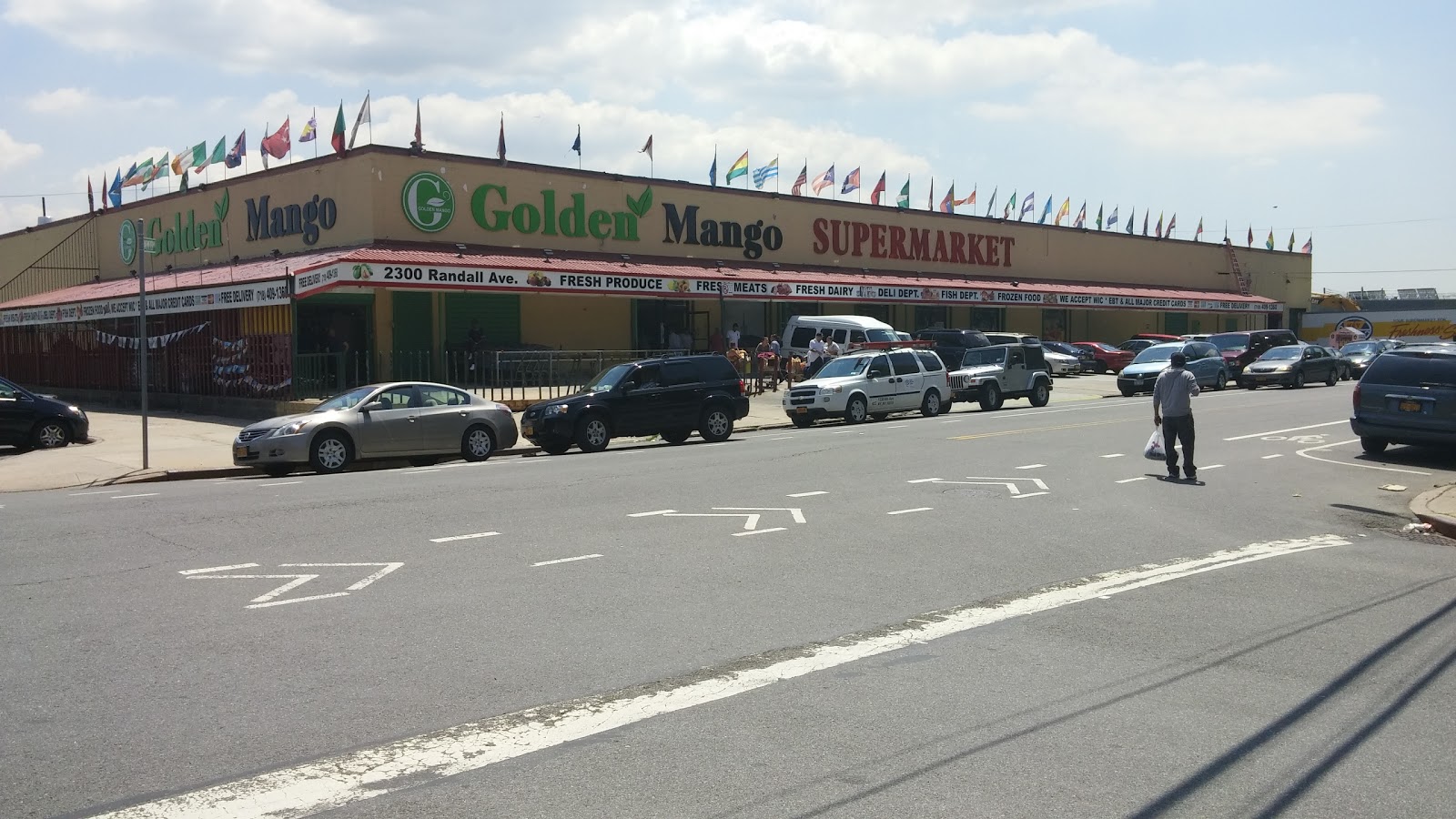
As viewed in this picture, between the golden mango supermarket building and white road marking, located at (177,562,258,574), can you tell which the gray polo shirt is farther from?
the golden mango supermarket building

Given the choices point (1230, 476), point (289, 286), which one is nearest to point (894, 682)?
A: point (1230, 476)

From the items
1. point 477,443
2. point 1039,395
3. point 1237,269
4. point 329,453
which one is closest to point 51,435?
point 329,453

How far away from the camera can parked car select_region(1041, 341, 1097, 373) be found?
46.7 meters

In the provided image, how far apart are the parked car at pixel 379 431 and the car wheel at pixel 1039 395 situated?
54.6ft

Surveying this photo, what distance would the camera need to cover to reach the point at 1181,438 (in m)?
15.8

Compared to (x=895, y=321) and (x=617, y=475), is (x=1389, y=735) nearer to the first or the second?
(x=617, y=475)

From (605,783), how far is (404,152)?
93.2 feet

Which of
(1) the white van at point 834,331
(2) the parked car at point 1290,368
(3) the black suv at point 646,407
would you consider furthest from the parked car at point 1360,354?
(3) the black suv at point 646,407

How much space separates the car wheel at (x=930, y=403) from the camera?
2830cm

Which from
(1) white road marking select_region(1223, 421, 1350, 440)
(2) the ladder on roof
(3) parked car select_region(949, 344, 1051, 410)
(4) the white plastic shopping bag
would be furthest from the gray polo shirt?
(2) the ladder on roof

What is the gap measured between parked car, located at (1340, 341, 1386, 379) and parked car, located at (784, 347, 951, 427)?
67.8ft

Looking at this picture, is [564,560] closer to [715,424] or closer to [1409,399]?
[715,424]

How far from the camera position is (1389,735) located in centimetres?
577

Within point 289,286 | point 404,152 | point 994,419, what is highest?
point 404,152
